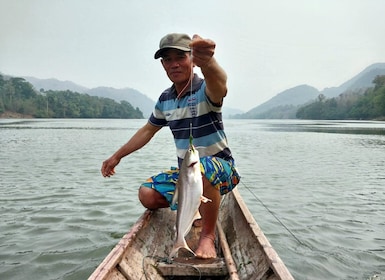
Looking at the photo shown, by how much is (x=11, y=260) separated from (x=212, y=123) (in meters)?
3.55

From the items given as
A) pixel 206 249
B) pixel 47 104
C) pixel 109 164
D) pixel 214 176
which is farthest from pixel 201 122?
pixel 47 104

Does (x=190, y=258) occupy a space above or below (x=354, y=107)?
below

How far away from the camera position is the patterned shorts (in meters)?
3.53

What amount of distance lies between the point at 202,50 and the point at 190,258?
7.47 feet

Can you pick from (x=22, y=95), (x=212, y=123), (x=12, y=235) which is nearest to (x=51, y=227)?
(x=12, y=235)

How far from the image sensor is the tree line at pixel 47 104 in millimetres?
105625

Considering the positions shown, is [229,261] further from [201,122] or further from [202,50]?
[202,50]

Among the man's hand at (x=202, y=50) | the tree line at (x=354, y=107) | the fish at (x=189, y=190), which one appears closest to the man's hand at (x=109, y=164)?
the fish at (x=189, y=190)

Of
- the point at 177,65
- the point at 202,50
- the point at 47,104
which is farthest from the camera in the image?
the point at 47,104

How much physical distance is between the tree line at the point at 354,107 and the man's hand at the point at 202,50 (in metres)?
97.3

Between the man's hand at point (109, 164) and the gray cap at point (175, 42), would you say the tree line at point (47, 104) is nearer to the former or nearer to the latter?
the man's hand at point (109, 164)

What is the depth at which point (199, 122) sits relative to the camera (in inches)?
148

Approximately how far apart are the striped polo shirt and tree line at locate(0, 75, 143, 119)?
109949 millimetres

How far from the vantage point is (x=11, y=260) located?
479 centimetres
